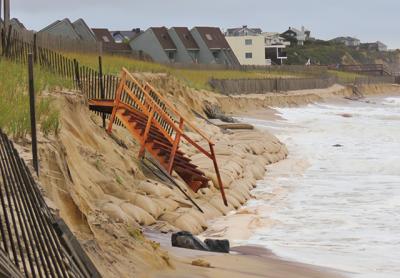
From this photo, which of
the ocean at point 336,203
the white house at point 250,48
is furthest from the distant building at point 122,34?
the ocean at point 336,203

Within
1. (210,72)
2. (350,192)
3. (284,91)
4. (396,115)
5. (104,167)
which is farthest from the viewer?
(284,91)

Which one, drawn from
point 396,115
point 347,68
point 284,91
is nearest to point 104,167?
point 396,115

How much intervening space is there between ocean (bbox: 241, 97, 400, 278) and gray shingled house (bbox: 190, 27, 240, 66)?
48294 millimetres

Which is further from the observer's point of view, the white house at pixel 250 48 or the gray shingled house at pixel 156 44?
the white house at pixel 250 48

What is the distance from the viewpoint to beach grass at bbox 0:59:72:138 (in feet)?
34.4

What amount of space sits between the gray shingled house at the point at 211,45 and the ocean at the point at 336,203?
1901 inches

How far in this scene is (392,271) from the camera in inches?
476

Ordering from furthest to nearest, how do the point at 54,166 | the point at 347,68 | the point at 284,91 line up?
1. the point at 347,68
2. the point at 284,91
3. the point at 54,166

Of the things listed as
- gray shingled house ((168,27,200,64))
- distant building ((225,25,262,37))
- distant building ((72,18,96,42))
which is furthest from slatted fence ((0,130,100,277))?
distant building ((225,25,262,37))

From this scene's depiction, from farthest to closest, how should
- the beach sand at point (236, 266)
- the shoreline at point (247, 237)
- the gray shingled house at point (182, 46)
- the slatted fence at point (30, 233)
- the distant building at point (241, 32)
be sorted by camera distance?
the distant building at point (241, 32) < the gray shingled house at point (182, 46) < the shoreline at point (247, 237) < the beach sand at point (236, 266) < the slatted fence at point (30, 233)

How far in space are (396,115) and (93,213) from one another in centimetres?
4835

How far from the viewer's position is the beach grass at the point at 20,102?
34.4ft

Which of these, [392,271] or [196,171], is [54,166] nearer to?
[392,271]

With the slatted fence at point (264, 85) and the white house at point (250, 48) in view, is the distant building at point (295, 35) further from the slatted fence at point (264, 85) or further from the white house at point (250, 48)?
the slatted fence at point (264, 85)
